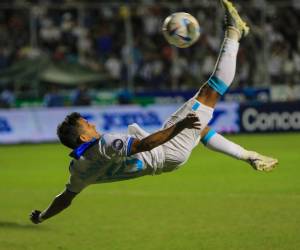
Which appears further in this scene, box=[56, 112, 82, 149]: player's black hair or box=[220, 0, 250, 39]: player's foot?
box=[220, 0, 250, 39]: player's foot

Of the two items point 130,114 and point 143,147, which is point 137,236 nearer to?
point 143,147

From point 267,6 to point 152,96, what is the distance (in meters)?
4.86

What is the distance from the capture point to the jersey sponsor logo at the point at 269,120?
22.8 meters

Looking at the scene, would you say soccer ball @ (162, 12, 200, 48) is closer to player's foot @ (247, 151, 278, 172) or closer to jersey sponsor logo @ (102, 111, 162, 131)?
player's foot @ (247, 151, 278, 172)

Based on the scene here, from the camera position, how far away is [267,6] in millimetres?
26031

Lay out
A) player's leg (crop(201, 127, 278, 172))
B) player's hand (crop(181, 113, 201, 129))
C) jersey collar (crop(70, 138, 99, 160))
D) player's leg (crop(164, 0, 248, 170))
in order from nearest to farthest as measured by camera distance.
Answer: player's hand (crop(181, 113, 201, 129))
jersey collar (crop(70, 138, 99, 160))
player's leg (crop(164, 0, 248, 170))
player's leg (crop(201, 127, 278, 172))

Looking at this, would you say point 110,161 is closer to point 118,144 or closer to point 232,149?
point 118,144

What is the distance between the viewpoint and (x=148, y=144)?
743 cm

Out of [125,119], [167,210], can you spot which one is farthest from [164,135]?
[125,119]

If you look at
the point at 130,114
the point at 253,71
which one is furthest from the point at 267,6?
the point at 130,114

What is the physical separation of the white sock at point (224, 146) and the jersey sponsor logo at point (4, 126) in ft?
44.6

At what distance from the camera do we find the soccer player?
24.7ft

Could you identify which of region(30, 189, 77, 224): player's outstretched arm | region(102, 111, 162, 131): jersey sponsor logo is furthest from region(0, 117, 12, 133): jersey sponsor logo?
region(30, 189, 77, 224): player's outstretched arm

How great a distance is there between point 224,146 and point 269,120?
14183 millimetres
